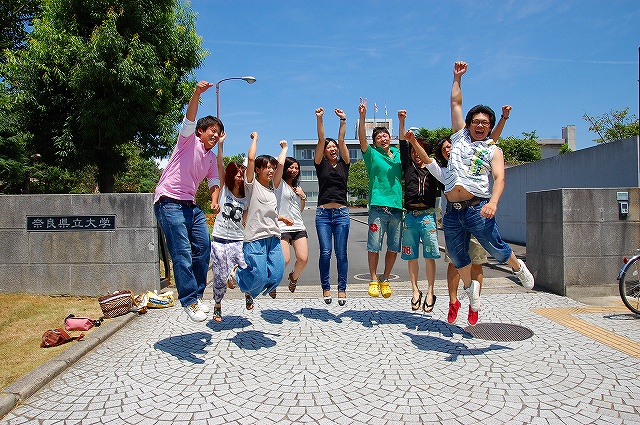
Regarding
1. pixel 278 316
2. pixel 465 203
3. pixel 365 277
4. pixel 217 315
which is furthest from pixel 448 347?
pixel 365 277

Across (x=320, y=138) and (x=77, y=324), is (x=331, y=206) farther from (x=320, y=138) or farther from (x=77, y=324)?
(x=77, y=324)

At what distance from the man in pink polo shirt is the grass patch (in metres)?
1.46

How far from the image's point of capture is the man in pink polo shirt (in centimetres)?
455

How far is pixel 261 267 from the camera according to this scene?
4.83 m

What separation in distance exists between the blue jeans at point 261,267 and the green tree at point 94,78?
42.1 feet

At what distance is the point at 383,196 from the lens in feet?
19.1

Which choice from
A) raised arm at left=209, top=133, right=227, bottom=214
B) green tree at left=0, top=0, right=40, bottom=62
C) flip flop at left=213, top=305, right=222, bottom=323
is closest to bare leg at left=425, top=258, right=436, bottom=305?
flip flop at left=213, top=305, right=222, bottom=323

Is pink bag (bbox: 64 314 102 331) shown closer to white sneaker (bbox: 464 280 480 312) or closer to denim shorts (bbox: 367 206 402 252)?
denim shorts (bbox: 367 206 402 252)

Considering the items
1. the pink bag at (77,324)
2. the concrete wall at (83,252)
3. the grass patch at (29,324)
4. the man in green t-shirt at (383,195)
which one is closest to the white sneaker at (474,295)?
the man in green t-shirt at (383,195)

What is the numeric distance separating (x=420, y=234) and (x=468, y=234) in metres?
1.08

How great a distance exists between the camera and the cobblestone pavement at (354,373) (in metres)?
3.29

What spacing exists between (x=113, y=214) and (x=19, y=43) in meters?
22.5

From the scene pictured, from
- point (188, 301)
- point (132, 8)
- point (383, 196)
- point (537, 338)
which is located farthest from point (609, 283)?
point (132, 8)

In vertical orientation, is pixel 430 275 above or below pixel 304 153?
below
